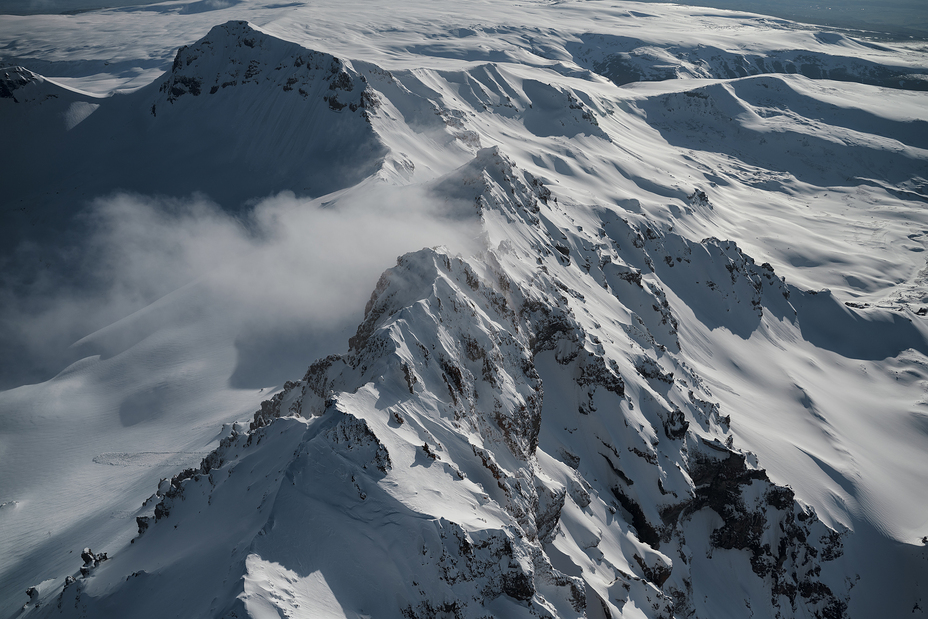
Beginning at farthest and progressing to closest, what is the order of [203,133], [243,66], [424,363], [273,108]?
1. [243,66]
2. [203,133]
3. [273,108]
4. [424,363]

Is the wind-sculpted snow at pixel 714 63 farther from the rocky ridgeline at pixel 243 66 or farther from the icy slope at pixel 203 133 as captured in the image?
the icy slope at pixel 203 133

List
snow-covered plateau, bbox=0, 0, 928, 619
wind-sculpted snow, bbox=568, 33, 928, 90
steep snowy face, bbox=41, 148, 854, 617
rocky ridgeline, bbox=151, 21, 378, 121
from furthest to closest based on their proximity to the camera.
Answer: wind-sculpted snow, bbox=568, 33, 928, 90 < rocky ridgeline, bbox=151, 21, 378, 121 < snow-covered plateau, bbox=0, 0, 928, 619 < steep snowy face, bbox=41, 148, 854, 617

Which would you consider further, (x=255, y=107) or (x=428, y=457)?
(x=255, y=107)

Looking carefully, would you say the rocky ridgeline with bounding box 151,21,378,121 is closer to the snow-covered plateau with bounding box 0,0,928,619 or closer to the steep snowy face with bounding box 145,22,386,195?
the steep snowy face with bounding box 145,22,386,195

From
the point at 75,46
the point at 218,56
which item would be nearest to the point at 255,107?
the point at 218,56

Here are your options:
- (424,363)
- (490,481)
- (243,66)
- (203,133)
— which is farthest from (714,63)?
(490,481)

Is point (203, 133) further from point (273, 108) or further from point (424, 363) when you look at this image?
point (424, 363)

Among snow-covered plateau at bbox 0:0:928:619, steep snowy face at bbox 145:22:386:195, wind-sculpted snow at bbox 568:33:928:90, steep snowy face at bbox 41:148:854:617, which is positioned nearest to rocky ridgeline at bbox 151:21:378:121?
steep snowy face at bbox 145:22:386:195

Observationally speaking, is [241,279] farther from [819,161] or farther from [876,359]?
[819,161]
